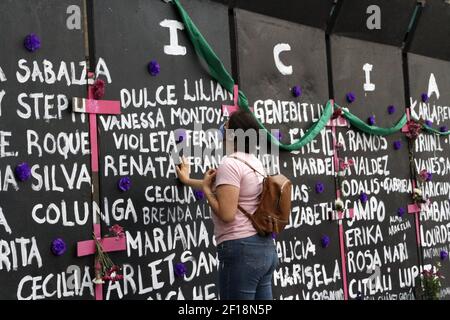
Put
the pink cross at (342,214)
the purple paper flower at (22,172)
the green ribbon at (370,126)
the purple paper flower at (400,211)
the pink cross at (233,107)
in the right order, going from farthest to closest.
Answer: the purple paper flower at (400,211) → the green ribbon at (370,126) → the pink cross at (342,214) → the pink cross at (233,107) → the purple paper flower at (22,172)

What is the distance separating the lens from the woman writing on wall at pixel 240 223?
365 centimetres

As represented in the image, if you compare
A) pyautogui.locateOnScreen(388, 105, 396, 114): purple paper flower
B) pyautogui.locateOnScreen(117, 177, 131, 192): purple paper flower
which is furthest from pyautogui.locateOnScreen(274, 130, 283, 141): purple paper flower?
pyautogui.locateOnScreen(388, 105, 396, 114): purple paper flower

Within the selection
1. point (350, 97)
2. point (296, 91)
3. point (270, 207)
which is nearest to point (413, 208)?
point (350, 97)

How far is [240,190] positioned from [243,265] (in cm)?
44

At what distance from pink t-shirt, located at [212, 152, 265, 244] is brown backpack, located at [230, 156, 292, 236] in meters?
0.03

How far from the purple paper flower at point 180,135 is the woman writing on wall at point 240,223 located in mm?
726

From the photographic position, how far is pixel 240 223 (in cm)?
372

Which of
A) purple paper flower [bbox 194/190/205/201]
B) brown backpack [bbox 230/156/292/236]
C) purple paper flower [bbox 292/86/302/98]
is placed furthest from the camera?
purple paper flower [bbox 292/86/302/98]

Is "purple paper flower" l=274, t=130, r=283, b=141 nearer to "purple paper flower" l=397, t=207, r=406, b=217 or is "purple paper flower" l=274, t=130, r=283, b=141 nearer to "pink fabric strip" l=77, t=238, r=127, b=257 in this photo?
"pink fabric strip" l=77, t=238, r=127, b=257

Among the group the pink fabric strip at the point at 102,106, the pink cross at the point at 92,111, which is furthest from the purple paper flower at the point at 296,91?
the pink cross at the point at 92,111

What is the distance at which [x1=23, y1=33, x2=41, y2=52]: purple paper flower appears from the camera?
146 inches

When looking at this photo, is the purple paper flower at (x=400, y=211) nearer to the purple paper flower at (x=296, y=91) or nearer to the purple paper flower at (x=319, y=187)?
the purple paper flower at (x=319, y=187)

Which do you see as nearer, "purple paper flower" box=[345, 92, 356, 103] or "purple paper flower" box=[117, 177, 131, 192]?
"purple paper flower" box=[117, 177, 131, 192]
